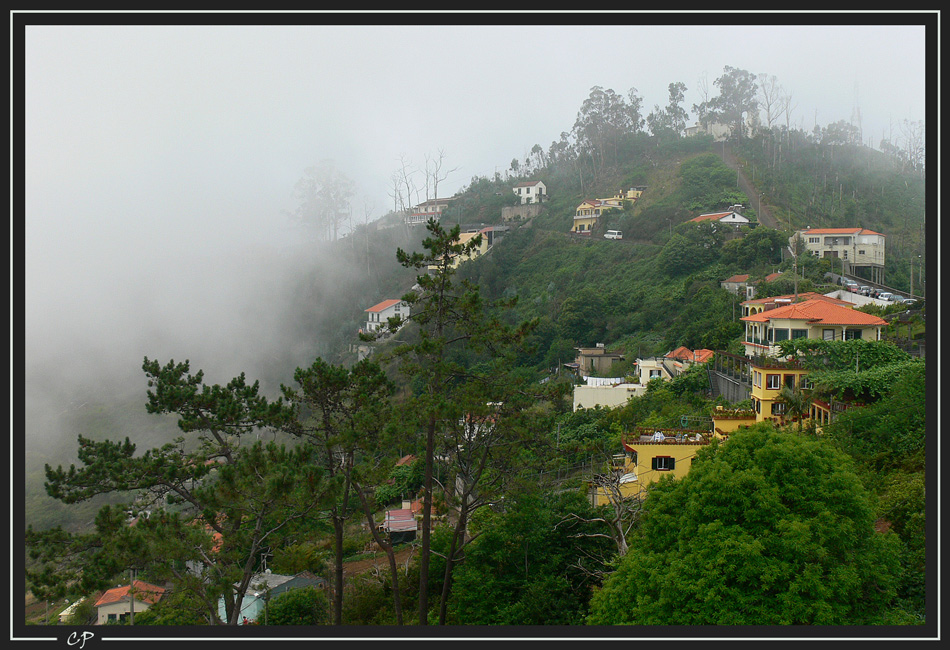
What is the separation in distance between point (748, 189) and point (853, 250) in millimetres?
11808

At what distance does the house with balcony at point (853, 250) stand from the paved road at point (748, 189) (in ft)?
14.0

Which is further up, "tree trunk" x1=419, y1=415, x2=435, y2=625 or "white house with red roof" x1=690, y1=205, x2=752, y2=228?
"white house with red roof" x1=690, y1=205, x2=752, y2=228

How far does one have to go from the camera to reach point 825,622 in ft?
17.8

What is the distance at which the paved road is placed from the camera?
117 ft

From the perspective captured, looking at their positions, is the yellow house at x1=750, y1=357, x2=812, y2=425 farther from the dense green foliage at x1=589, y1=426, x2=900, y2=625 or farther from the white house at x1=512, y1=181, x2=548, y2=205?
the white house at x1=512, y1=181, x2=548, y2=205

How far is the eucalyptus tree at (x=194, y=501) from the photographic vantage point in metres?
5.84

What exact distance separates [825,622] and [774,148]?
158 ft

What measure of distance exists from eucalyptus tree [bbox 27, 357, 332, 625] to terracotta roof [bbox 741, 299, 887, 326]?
1298 centimetres

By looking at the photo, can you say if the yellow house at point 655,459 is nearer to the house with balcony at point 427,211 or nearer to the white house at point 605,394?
the white house at point 605,394

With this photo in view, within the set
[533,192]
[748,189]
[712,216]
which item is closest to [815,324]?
[712,216]

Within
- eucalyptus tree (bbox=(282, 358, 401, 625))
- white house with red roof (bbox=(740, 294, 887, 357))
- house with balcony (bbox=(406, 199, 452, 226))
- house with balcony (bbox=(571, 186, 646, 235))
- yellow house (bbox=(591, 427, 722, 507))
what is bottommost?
yellow house (bbox=(591, 427, 722, 507))

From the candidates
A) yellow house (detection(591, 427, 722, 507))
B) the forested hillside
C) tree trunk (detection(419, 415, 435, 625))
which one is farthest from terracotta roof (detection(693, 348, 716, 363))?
tree trunk (detection(419, 415, 435, 625))
